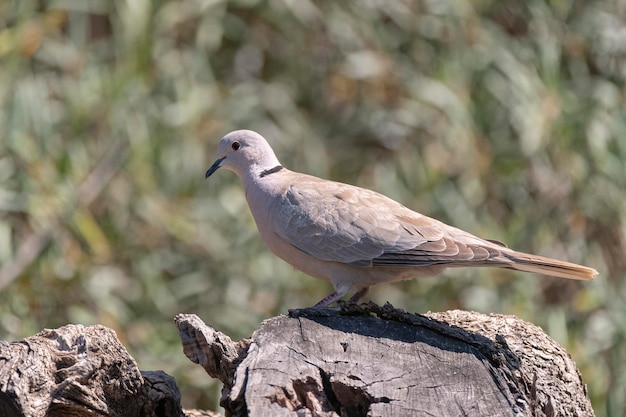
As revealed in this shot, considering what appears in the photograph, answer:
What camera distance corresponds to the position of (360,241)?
4.37m

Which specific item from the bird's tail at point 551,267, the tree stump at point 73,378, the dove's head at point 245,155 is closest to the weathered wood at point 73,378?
the tree stump at point 73,378

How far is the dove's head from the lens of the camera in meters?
5.00

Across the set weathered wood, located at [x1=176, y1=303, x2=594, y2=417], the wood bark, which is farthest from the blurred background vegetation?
the wood bark

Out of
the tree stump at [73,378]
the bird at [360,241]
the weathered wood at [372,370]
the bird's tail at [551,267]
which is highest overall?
the bird's tail at [551,267]

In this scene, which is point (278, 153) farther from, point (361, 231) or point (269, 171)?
point (361, 231)

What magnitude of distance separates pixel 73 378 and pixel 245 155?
1.94 meters

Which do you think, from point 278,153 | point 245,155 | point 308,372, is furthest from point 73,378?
point 278,153

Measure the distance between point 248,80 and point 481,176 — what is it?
228 cm

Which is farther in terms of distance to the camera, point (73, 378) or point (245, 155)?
point (245, 155)

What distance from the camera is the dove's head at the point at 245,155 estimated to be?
500 cm

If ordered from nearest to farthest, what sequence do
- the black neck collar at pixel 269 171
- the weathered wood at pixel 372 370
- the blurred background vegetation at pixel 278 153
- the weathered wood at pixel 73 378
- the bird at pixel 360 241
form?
the weathered wood at pixel 372 370
the weathered wood at pixel 73 378
the bird at pixel 360 241
the black neck collar at pixel 269 171
the blurred background vegetation at pixel 278 153

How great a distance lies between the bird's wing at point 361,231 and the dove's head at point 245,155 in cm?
39

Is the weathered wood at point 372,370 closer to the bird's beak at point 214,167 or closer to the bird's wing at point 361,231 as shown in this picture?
the bird's wing at point 361,231

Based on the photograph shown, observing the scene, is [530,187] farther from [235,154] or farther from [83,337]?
[83,337]
